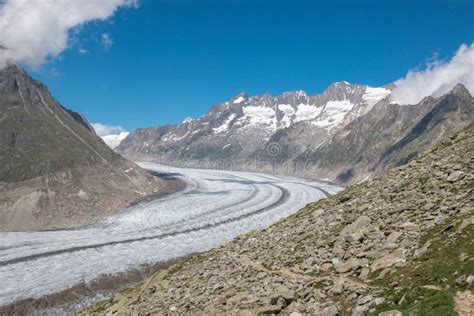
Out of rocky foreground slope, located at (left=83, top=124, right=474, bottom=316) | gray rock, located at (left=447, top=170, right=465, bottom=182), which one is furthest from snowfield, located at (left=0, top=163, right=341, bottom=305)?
gray rock, located at (left=447, top=170, right=465, bottom=182)

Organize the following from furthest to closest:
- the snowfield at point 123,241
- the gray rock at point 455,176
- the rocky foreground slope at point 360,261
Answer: the snowfield at point 123,241, the gray rock at point 455,176, the rocky foreground slope at point 360,261

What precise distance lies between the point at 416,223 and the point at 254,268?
12252 mm

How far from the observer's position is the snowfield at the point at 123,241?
280 ft

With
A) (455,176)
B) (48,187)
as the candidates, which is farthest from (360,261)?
(48,187)

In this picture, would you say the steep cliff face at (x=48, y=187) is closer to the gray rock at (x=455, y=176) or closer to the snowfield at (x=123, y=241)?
the snowfield at (x=123, y=241)

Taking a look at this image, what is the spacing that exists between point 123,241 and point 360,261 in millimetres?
93752

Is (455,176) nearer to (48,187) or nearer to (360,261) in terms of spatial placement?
(360,261)

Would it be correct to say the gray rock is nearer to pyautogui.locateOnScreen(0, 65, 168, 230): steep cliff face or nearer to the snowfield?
the snowfield

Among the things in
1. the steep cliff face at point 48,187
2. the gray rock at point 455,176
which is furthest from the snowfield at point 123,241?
the gray rock at point 455,176

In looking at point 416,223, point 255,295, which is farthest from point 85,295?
point 416,223

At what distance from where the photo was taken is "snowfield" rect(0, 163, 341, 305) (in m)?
85.2

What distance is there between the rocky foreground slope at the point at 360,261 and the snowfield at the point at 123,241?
45283 mm

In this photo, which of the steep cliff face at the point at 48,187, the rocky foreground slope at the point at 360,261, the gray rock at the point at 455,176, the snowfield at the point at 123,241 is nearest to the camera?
the rocky foreground slope at the point at 360,261

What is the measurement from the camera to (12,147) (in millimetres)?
188000
